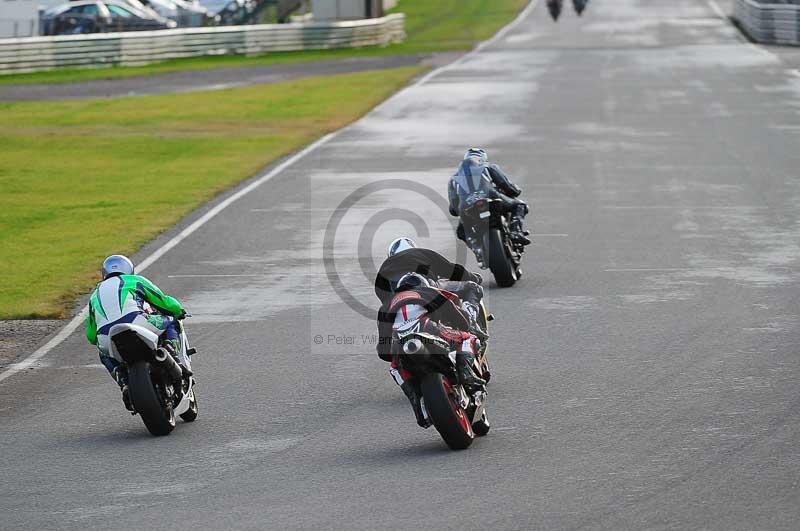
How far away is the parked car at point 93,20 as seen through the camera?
5491 centimetres

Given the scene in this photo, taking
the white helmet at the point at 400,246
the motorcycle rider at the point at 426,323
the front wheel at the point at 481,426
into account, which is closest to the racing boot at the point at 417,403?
the motorcycle rider at the point at 426,323

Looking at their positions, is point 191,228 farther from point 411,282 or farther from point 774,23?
point 774,23

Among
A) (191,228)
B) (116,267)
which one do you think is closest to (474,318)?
(116,267)

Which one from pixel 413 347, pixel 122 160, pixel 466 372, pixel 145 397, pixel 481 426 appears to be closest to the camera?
pixel 413 347

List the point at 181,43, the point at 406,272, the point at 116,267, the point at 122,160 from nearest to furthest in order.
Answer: the point at 406,272 → the point at 116,267 → the point at 122,160 → the point at 181,43

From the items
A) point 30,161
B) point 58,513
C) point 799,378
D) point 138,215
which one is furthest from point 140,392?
point 30,161

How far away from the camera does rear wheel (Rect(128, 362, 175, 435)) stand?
33.0 feet

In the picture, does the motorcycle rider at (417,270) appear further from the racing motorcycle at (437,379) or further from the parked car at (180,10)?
the parked car at (180,10)

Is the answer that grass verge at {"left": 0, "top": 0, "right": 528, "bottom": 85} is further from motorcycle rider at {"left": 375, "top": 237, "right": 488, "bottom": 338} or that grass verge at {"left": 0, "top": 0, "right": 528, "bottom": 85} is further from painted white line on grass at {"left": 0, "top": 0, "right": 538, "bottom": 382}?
motorcycle rider at {"left": 375, "top": 237, "right": 488, "bottom": 338}

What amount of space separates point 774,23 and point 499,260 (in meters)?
37.8

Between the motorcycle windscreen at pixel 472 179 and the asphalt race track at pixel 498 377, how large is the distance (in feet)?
3.57

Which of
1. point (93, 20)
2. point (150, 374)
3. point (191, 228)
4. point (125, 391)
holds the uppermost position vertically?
point (150, 374)

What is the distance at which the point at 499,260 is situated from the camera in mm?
15336

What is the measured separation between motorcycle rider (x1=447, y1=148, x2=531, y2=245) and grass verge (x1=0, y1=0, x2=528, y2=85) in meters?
30.5
